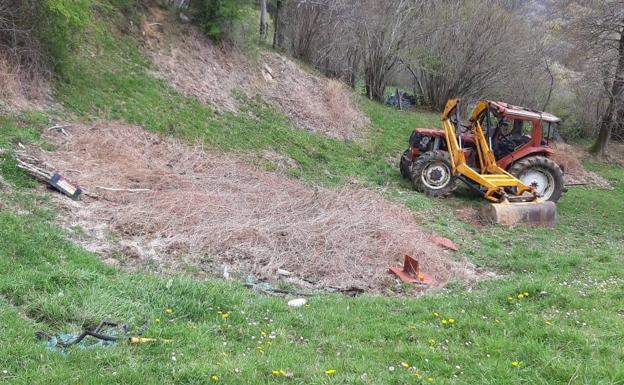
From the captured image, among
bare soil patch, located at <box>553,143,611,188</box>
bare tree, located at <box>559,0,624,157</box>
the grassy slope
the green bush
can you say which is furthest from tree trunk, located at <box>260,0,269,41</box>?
the grassy slope

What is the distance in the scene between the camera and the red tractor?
41.5ft

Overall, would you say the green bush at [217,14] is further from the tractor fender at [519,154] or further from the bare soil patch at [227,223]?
the tractor fender at [519,154]

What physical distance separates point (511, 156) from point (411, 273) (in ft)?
22.4

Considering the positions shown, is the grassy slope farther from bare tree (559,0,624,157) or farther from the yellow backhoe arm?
bare tree (559,0,624,157)

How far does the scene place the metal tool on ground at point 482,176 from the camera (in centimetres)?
1113

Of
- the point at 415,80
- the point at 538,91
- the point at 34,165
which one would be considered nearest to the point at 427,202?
the point at 34,165

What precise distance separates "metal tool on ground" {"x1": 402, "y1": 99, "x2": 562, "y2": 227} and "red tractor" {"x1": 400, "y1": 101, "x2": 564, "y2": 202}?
24 mm

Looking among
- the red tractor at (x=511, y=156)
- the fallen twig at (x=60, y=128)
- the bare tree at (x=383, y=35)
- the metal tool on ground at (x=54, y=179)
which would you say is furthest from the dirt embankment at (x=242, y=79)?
the metal tool on ground at (x=54, y=179)

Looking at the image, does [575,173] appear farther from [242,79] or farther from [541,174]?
[242,79]

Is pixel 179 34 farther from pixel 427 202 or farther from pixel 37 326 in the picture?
pixel 37 326

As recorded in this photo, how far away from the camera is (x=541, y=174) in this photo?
42.4 feet

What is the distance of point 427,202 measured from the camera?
482 inches

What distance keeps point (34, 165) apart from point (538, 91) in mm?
24330

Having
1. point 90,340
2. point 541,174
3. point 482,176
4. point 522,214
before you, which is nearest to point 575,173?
point 541,174
